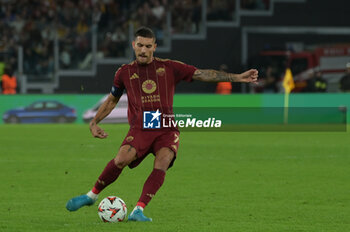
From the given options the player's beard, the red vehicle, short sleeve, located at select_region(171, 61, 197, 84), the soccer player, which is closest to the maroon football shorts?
the soccer player

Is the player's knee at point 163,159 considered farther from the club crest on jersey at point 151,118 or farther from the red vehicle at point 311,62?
the red vehicle at point 311,62

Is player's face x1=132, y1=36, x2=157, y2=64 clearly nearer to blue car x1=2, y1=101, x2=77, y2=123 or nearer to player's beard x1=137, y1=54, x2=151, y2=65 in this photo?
player's beard x1=137, y1=54, x2=151, y2=65

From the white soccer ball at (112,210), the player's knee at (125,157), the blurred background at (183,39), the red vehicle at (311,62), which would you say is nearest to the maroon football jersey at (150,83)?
the player's knee at (125,157)

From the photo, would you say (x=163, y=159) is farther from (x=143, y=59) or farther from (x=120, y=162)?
(x=143, y=59)

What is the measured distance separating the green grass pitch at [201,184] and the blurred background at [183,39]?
9.90 m

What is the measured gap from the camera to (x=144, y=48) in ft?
28.8

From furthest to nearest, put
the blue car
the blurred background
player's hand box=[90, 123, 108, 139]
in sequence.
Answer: the blurred background → the blue car → player's hand box=[90, 123, 108, 139]

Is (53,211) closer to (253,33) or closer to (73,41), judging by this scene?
(73,41)

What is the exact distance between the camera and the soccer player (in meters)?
8.80

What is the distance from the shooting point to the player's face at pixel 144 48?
8750 mm

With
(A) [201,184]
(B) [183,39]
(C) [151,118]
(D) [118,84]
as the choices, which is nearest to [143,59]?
(D) [118,84]

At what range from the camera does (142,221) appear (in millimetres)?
8805

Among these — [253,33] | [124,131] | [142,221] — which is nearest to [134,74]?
[142,221]

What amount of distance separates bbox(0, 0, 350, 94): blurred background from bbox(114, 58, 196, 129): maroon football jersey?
838 inches
